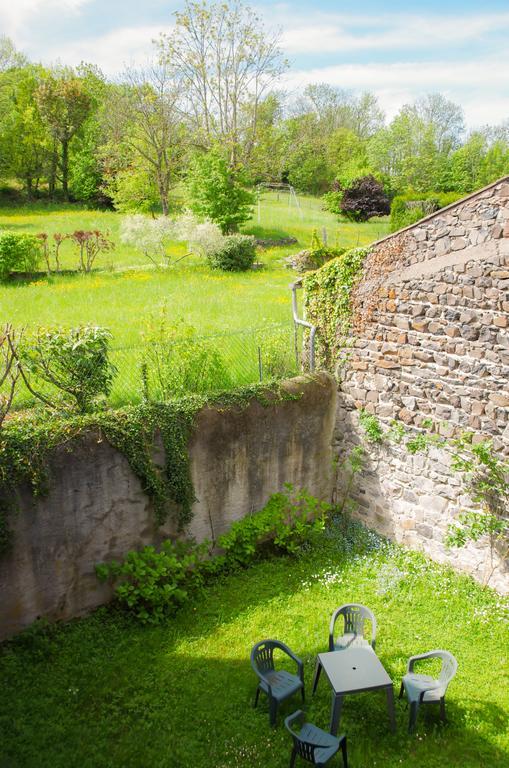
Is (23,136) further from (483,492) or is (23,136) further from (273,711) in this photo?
(273,711)

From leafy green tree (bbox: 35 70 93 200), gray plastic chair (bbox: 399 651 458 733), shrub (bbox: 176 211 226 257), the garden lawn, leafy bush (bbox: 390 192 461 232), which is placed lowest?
the garden lawn

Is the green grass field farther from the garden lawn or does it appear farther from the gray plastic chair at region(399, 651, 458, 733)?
the gray plastic chair at region(399, 651, 458, 733)

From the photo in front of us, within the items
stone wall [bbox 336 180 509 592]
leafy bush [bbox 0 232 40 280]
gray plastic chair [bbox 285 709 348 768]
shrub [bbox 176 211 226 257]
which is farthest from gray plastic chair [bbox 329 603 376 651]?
shrub [bbox 176 211 226 257]

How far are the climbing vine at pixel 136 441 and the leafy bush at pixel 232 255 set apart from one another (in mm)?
11611

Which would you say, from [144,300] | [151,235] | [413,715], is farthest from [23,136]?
[413,715]

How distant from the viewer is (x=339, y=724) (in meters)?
5.73

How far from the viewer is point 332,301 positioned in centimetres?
896

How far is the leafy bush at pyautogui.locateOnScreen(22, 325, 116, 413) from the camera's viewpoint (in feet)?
21.9

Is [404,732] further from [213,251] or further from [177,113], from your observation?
[177,113]

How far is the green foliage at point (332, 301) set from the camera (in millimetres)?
8594

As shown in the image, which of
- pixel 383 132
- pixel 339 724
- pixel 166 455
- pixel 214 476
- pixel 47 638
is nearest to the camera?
pixel 339 724

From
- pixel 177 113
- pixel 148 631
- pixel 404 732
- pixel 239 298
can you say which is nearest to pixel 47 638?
pixel 148 631

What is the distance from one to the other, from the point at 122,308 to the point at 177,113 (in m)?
18.7

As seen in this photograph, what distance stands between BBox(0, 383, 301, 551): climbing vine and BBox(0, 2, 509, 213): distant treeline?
712 inches
